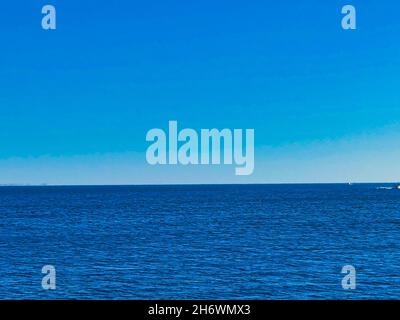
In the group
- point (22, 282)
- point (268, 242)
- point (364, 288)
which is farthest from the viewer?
point (268, 242)

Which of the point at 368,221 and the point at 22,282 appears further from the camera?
the point at 368,221

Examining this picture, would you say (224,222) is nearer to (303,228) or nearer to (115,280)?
(303,228)

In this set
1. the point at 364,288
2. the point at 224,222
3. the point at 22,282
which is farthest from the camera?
the point at 224,222

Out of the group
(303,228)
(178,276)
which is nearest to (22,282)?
(178,276)

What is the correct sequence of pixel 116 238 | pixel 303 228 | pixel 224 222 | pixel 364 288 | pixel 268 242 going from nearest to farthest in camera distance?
1. pixel 364 288
2. pixel 268 242
3. pixel 116 238
4. pixel 303 228
5. pixel 224 222

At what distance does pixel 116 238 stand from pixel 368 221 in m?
48.5

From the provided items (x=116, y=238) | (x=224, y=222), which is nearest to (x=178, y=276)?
(x=116, y=238)

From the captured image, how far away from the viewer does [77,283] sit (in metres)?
37.7
